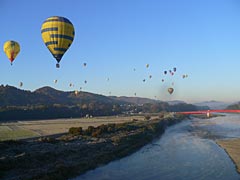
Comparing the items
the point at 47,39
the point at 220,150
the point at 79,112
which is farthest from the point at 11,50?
the point at 79,112

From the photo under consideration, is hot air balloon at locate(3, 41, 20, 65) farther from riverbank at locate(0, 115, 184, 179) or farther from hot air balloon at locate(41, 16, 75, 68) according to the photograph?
riverbank at locate(0, 115, 184, 179)

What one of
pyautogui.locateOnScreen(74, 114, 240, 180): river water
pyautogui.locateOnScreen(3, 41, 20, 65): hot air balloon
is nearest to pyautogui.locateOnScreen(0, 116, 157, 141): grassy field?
pyautogui.locateOnScreen(3, 41, 20, 65): hot air balloon

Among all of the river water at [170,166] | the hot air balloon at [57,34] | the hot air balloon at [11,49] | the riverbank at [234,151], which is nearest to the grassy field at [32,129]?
the hot air balloon at [11,49]

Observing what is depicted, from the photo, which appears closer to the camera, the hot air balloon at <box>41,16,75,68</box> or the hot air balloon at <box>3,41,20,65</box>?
the hot air balloon at <box>41,16,75,68</box>

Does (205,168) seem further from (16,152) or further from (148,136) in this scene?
(148,136)

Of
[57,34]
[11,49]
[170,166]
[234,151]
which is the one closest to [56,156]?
[170,166]
